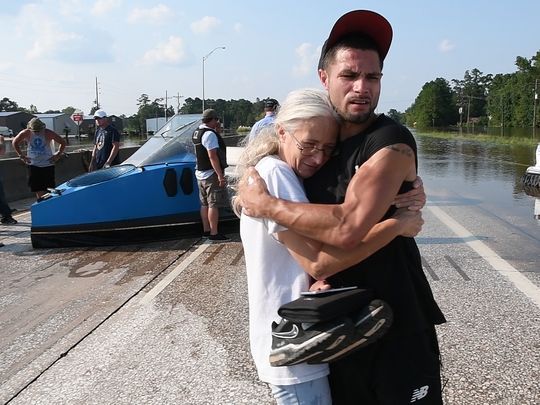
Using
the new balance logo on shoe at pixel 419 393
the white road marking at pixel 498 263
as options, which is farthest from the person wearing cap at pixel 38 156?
the new balance logo on shoe at pixel 419 393

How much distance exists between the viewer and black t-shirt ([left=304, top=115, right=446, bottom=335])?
5.75 ft

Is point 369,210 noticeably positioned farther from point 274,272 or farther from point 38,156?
point 38,156

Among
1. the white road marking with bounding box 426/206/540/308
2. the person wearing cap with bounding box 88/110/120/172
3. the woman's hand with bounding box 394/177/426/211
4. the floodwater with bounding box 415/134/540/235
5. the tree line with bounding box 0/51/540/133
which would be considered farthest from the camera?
the tree line with bounding box 0/51/540/133

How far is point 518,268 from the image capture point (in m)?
5.99

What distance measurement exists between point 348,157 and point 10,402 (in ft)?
9.22

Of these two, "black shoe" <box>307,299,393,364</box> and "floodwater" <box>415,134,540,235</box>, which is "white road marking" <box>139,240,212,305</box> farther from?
"floodwater" <box>415,134,540,235</box>

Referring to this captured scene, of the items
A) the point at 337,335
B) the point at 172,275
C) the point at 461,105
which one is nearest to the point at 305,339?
the point at 337,335

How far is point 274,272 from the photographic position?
71.8 inches

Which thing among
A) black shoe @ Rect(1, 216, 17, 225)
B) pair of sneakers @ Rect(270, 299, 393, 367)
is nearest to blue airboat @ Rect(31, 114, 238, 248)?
black shoe @ Rect(1, 216, 17, 225)

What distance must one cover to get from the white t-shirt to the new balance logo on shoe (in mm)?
292

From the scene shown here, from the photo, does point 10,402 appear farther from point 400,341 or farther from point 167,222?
point 167,222

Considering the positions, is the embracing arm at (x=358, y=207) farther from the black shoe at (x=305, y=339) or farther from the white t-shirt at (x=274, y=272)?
the black shoe at (x=305, y=339)

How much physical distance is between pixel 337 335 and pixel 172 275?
4.60 meters

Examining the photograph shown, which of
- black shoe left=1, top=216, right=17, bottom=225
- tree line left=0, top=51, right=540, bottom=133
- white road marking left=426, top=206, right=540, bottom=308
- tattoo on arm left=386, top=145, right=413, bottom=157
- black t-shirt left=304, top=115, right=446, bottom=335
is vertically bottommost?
white road marking left=426, top=206, right=540, bottom=308
